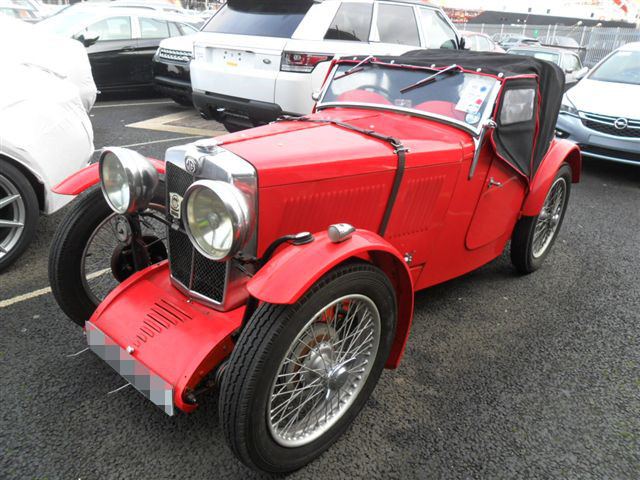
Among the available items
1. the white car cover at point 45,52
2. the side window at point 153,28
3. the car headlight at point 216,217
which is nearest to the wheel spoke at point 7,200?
the white car cover at point 45,52

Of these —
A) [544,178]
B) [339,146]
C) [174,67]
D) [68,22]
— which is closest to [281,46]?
[174,67]

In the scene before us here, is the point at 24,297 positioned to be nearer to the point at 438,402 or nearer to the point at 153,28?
the point at 438,402

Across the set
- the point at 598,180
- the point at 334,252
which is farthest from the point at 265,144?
the point at 598,180

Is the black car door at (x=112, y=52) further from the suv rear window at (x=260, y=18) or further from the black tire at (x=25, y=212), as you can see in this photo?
the black tire at (x=25, y=212)

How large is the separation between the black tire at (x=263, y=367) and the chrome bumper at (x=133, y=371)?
33cm

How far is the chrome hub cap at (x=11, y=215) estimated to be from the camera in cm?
331

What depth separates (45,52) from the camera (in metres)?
4.75

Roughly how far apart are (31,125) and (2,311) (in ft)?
4.63

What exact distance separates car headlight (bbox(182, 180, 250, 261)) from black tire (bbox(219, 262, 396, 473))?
0.92 feet

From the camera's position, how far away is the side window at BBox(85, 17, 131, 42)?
8594 mm

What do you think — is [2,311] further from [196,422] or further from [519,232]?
[519,232]

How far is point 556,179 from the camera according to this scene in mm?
3770

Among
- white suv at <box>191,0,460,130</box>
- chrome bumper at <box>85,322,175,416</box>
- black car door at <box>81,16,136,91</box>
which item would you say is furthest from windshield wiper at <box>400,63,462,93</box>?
black car door at <box>81,16,136,91</box>

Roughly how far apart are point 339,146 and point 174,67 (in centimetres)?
675
